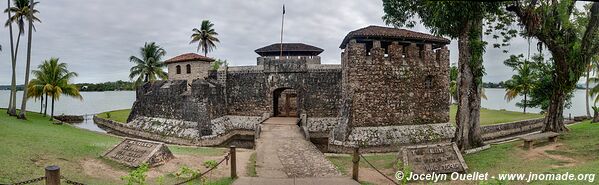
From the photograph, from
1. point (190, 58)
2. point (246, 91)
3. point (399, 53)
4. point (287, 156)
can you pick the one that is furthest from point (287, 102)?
point (287, 156)

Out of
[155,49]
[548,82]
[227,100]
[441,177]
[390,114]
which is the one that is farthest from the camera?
[155,49]

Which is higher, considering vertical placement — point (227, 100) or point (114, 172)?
point (227, 100)

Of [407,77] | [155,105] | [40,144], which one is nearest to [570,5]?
[407,77]

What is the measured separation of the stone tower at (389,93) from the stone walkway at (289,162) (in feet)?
7.62

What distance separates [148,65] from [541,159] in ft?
111

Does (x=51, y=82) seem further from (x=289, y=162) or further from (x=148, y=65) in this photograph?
(x=289, y=162)

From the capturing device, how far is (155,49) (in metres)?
37.2

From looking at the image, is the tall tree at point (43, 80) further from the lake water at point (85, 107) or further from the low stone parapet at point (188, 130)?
the low stone parapet at point (188, 130)

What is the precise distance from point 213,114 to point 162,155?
9694 mm

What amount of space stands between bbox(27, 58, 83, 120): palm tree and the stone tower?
22246 mm

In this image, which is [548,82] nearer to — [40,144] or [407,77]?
[407,77]

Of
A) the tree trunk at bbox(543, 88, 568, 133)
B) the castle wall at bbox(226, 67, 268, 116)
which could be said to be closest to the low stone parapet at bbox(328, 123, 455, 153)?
the tree trunk at bbox(543, 88, 568, 133)

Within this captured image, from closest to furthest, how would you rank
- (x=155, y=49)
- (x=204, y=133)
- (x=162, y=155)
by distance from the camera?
(x=162, y=155) → (x=204, y=133) → (x=155, y=49)

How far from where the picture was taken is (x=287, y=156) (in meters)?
13.4
